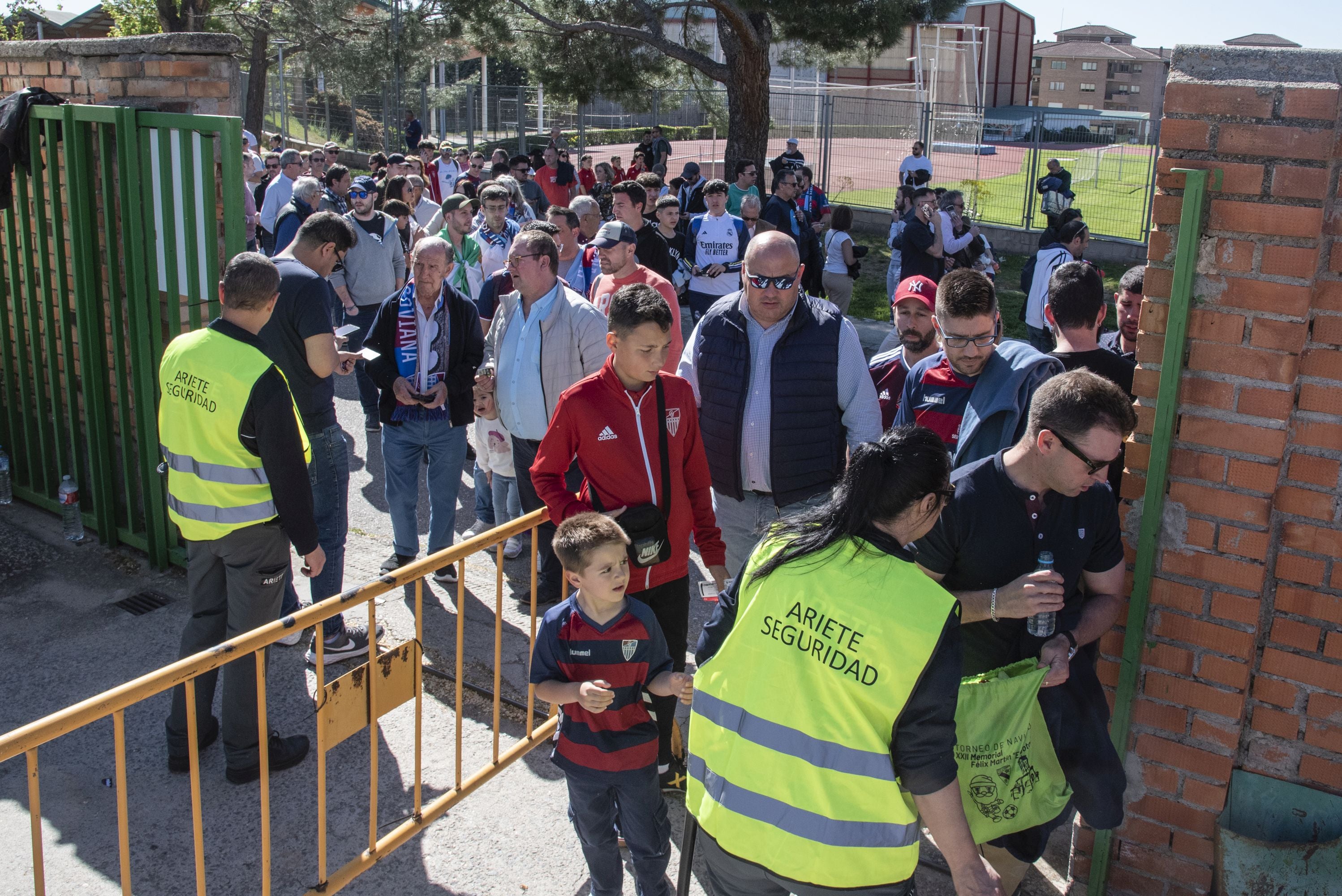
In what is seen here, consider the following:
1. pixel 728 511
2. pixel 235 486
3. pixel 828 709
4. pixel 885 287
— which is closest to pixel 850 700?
pixel 828 709

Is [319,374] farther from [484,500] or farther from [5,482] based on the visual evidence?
[5,482]

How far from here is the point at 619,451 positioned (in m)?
3.76

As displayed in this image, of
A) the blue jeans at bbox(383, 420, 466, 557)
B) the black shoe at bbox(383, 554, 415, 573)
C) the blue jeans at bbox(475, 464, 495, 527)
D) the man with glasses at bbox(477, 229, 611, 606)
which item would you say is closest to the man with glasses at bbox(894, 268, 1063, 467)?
the man with glasses at bbox(477, 229, 611, 606)

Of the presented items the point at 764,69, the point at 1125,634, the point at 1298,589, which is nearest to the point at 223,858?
the point at 1125,634

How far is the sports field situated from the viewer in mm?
17656

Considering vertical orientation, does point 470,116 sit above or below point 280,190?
above

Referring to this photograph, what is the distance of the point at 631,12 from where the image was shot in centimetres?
2031

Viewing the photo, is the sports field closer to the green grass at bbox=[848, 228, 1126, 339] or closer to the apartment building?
the green grass at bbox=[848, 228, 1126, 339]

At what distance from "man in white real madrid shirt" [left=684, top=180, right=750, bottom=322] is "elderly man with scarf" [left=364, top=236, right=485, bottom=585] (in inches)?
152

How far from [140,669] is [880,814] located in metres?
Answer: 3.79

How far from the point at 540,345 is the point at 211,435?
1.71 metres

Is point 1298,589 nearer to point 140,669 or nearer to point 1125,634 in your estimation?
point 1125,634

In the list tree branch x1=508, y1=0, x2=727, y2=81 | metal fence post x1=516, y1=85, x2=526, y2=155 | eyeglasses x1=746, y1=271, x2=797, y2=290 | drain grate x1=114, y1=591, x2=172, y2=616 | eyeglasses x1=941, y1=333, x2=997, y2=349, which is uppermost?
tree branch x1=508, y1=0, x2=727, y2=81

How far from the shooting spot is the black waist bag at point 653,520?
366 centimetres
